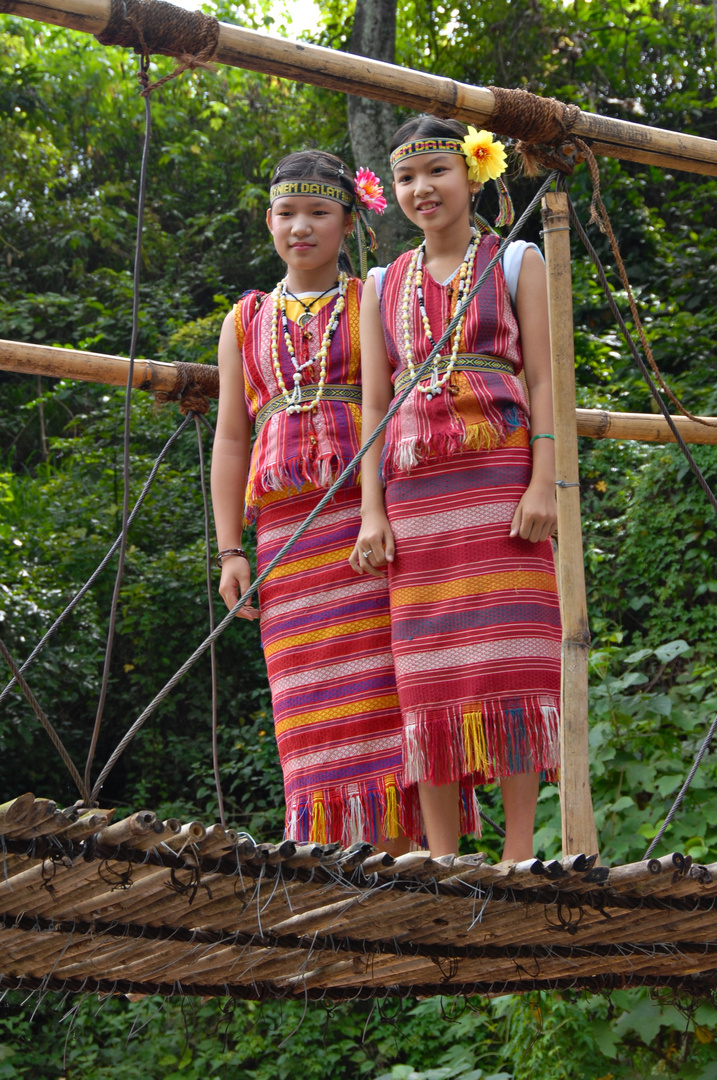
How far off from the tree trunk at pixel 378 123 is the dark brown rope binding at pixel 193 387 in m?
2.58

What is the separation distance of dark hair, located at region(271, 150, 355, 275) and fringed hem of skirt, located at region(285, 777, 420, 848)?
1.15 meters

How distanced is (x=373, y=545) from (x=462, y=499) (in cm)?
18

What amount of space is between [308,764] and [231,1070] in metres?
3.00

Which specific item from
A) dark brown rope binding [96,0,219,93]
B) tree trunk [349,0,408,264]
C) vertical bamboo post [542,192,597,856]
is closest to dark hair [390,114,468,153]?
vertical bamboo post [542,192,597,856]

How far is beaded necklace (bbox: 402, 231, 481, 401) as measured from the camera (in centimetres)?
217

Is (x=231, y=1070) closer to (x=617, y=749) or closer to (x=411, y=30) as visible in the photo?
(x=617, y=749)

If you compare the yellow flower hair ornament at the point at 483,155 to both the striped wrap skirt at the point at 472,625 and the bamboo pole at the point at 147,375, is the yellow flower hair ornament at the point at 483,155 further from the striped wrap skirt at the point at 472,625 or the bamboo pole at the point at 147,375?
the bamboo pole at the point at 147,375

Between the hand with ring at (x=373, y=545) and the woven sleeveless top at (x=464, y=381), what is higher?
the woven sleeveless top at (x=464, y=381)

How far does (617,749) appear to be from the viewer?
13.0 ft

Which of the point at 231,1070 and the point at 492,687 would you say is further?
the point at 231,1070

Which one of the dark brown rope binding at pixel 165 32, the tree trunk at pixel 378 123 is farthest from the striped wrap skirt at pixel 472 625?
the tree trunk at pixel 378 123

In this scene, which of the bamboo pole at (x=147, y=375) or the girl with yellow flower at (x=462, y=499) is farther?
the bamboo pole at (x=147, y=375)

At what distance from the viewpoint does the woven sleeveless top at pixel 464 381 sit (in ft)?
7.03

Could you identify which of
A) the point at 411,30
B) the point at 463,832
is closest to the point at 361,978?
the point at 463,832
